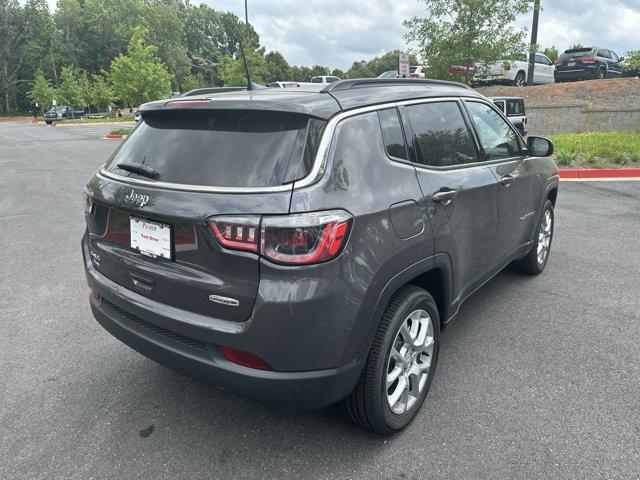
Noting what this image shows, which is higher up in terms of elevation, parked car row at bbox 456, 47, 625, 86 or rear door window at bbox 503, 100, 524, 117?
parked car row at bbox 456, 47, 625, 86

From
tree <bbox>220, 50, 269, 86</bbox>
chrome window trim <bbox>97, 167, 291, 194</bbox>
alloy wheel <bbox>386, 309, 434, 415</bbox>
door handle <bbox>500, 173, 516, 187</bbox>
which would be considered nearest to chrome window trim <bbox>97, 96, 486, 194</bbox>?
chrome window trim <bbox>97, 167, 291, 194</bbox>

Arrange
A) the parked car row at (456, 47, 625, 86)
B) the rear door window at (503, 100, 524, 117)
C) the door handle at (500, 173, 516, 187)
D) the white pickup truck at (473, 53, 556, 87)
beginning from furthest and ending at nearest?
the parked car row at (456, 47, 625, 86), the white pickup truck at (473, 53, 556, 87), the rear door window at (503, 100, 524, 117), the door handle at (500, 173, 516, 187)

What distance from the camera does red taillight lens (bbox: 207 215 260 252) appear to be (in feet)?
6.45

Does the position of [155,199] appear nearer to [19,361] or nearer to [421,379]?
[421,379]

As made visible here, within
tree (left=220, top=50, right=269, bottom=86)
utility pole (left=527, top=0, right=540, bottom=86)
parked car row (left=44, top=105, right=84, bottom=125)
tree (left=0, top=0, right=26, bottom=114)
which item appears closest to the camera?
utility pole (left=527, top=0, right=540, bottom=86)

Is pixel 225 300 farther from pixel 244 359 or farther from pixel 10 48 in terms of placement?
pixel 10 48

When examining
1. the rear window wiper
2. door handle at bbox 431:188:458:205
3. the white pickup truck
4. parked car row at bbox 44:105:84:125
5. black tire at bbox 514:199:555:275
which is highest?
the white pickup truck

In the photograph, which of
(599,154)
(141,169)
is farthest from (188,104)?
(599,154)

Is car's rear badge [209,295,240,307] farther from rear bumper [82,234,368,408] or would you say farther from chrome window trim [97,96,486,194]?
chrome window trim [97,96,486,194]

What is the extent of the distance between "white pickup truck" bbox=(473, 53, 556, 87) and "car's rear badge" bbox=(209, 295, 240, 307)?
17.3 metres

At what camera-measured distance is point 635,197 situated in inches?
314

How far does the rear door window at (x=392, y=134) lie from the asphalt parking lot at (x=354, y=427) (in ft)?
4.77

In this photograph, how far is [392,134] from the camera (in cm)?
251

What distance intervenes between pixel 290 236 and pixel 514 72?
22.7 meters
